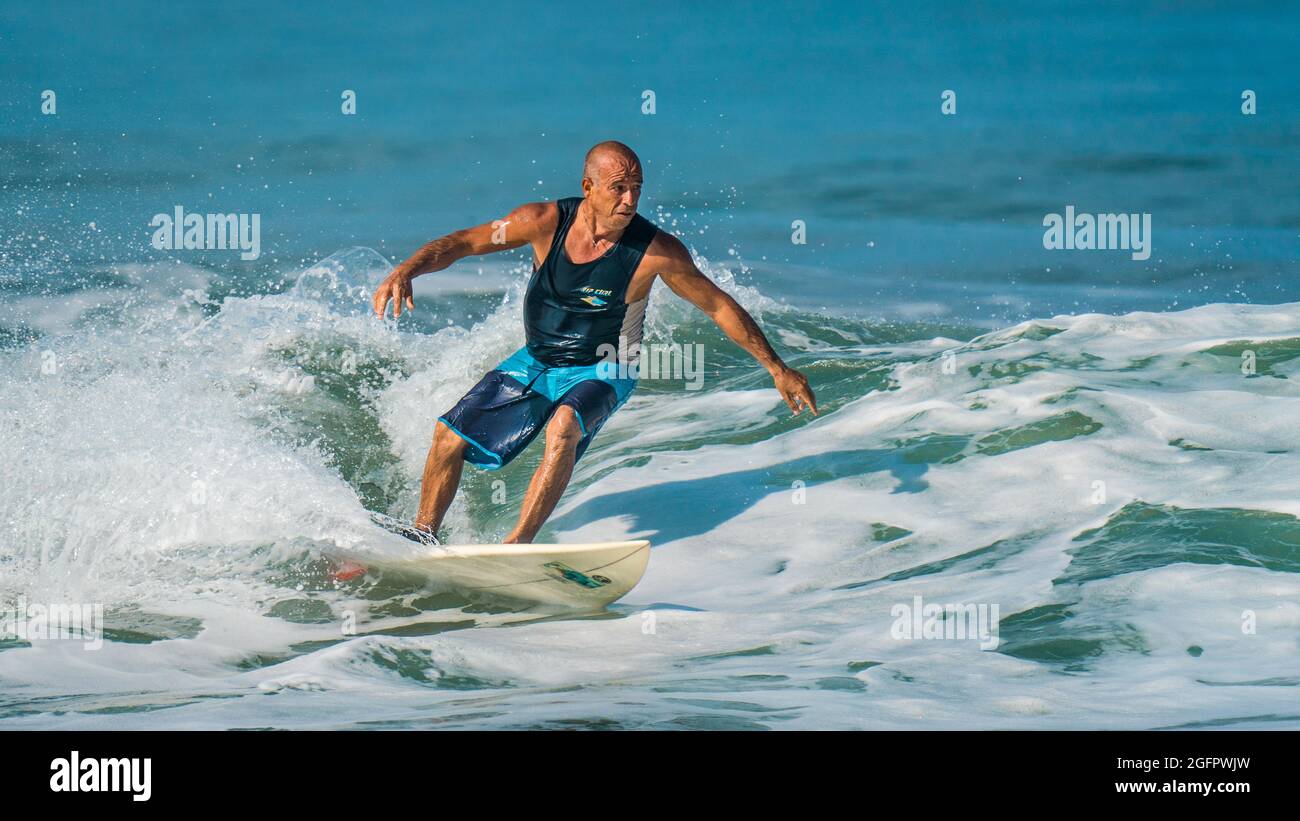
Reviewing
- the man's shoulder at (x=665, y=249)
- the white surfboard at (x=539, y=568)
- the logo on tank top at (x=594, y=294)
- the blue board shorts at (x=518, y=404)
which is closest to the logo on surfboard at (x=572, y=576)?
the white surfboard at (x=539, y=568)

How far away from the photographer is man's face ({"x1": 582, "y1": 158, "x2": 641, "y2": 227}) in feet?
22.0

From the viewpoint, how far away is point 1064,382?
31.1 feet

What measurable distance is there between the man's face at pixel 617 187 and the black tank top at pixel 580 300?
229 millimetres

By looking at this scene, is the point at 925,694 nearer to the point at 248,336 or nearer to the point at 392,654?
the point at 392,654

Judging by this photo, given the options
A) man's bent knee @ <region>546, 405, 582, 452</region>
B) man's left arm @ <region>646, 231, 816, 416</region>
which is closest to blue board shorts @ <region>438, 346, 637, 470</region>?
man's bent knee @ <region>546, 405, 582, 452</region>

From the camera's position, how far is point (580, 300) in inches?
280

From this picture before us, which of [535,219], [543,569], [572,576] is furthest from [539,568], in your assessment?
[535,219]

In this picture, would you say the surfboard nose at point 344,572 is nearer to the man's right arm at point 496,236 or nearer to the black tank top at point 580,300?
the man's right arm at point 496,236

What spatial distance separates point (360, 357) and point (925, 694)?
25.4 feet

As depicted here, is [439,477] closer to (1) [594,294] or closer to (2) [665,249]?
(1) [594,294]

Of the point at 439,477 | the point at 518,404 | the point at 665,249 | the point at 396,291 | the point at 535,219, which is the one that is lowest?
the point at 439,477

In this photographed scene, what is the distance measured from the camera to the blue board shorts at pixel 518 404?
A: 7172 millimetres

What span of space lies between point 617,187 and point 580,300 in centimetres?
68

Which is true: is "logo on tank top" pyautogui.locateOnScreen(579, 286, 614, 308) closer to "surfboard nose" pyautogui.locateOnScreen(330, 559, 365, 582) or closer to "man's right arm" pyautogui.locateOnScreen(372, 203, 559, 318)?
"man's right arm" pyautogui.locateOnScreen(372, 203, 559, 318)
